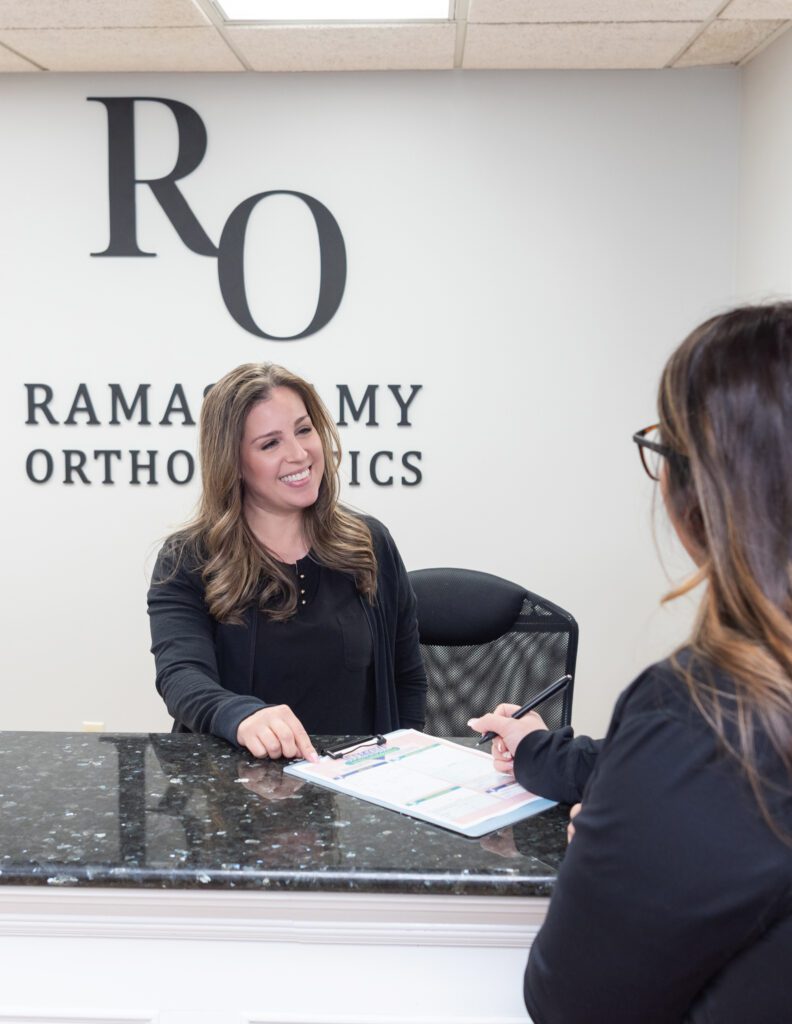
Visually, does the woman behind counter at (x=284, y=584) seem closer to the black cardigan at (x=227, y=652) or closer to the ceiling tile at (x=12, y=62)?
the black cardigan at (x=227, y=652)

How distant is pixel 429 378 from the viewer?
3758 millimetres

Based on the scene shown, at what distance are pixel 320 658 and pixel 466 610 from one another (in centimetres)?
49

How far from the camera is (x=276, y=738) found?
1.57 metres

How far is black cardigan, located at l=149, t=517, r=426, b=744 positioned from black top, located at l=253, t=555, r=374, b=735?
0.02 meters

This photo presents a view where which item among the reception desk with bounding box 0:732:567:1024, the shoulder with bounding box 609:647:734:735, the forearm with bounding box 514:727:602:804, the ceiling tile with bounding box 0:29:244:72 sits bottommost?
the reception desk with bounding box 0:732:567:1024

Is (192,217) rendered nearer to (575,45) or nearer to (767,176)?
(575,45)

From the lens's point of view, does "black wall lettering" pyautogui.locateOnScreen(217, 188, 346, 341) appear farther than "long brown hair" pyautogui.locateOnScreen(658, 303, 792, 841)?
Yes

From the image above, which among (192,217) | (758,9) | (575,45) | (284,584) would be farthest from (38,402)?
(758,9)

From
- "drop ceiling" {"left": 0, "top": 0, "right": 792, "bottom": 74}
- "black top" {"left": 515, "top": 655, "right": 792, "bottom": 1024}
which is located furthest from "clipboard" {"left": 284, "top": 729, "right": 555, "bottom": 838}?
"drop ceiling" {"left": 0, "top": 0, "right": 792, "bottom": 74}

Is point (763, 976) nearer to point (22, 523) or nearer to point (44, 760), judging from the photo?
point (44, 760)

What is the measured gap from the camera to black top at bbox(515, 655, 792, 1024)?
2.63 ft

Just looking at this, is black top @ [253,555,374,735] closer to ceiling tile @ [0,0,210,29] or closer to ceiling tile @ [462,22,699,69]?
ceiling tile @ [0,0,210,29]

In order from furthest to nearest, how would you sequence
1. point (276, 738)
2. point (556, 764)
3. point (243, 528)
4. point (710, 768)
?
point (243, 528) < point (276, 738) < point (556, 764) < point (710, 768)

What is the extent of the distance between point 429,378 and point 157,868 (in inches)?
109
